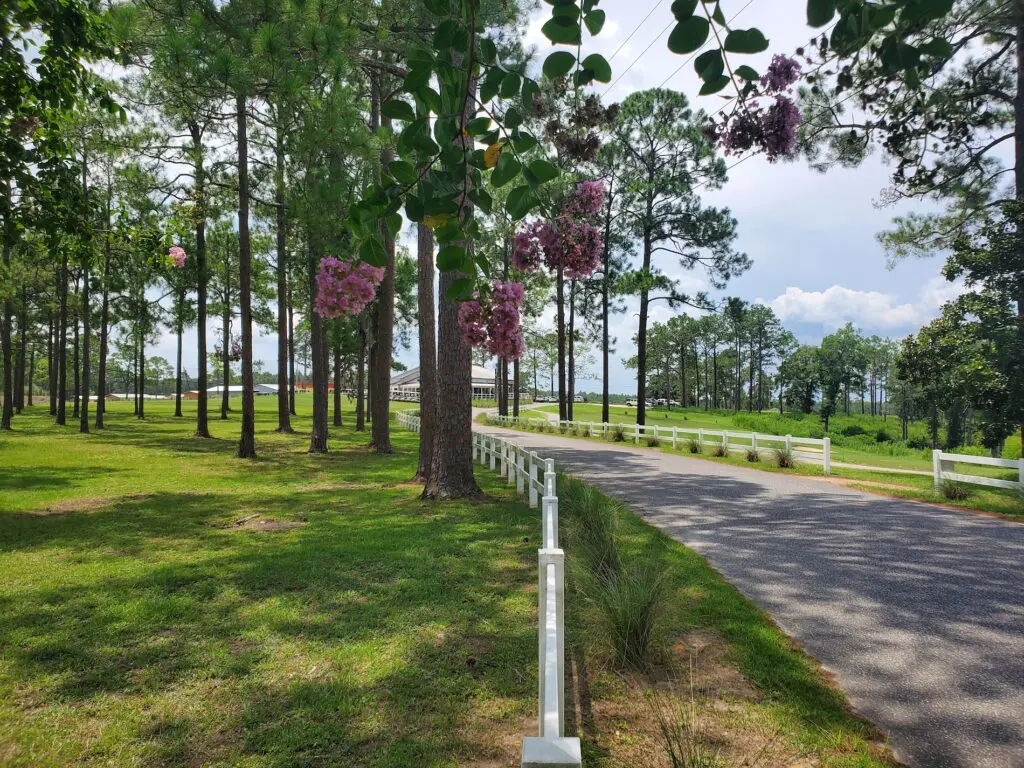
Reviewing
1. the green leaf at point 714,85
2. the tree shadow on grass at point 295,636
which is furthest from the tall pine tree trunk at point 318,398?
the green leaf at point 714,85

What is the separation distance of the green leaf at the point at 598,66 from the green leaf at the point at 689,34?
0.92 ft

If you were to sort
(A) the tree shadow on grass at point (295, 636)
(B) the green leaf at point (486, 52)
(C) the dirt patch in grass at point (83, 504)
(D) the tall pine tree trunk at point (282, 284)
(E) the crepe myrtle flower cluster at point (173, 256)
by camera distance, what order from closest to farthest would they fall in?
(B) the green leaf at point (486, 52), (A) the tree shadow on grass at point (295, 636), (E) the crepe myrtle flower cluster at point (173, 256), (C) the dirt patch in grass at point (83, 504), (D) the tall pine tree trunk at point (282, 284)

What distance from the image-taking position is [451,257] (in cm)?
165

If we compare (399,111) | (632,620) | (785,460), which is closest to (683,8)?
(399,111)

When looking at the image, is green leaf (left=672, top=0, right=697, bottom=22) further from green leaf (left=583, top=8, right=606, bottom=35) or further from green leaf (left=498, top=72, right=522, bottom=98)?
green leaf (left=498, top=72, right=522, bottom=98)

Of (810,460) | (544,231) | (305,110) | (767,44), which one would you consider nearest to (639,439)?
(810,460)

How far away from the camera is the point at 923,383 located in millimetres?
13688

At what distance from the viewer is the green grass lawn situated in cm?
305

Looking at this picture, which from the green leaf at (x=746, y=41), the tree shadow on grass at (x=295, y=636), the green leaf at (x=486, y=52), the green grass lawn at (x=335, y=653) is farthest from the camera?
the tree shadow on grass at (x=295, y=636)

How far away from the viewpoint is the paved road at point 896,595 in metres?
3.22

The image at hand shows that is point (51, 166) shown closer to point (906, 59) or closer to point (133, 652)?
point (133, 652)

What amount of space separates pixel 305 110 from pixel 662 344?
8506 centimetres

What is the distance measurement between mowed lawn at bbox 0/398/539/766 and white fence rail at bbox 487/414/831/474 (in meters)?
10.5

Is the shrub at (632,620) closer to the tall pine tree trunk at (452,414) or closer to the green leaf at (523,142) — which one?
the green leaf at (523,142)
